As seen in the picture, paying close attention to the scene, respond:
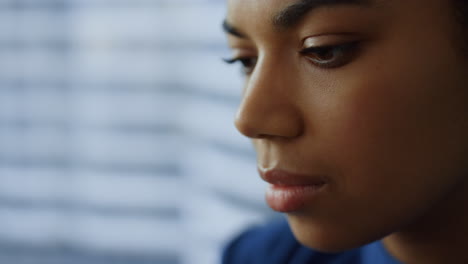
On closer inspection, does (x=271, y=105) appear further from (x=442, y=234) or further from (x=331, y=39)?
(x=442, y=234)

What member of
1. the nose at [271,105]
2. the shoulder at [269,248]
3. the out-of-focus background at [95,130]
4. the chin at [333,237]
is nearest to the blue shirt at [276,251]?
the shoulder at [269,248]

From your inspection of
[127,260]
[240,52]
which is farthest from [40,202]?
[240,52]

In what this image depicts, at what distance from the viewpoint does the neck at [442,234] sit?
0.70m

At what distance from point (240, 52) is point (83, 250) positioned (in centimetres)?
173

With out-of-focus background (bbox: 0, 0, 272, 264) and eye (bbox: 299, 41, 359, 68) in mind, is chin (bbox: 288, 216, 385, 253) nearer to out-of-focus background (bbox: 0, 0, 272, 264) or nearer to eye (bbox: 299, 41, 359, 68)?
eye (bbox: 299, 41, 359, 68)

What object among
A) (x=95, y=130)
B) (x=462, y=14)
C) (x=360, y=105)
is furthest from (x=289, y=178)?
(x=95, y=130)

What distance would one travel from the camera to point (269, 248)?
0.94m

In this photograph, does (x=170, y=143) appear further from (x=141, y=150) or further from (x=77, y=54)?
(x=77, y=54)

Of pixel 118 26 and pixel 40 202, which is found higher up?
pixel 118 26

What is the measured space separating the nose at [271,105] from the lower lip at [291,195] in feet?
0.23

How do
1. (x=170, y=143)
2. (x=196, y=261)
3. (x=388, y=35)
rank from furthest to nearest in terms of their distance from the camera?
(x=170, y=143) → (x=196, y=261) → (x=388, y=35)

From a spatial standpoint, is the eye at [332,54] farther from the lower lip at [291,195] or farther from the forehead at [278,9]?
the lower lip at [291,195]

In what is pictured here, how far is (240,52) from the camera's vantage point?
0.72 metres

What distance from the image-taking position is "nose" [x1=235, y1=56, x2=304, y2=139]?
2.07ft
